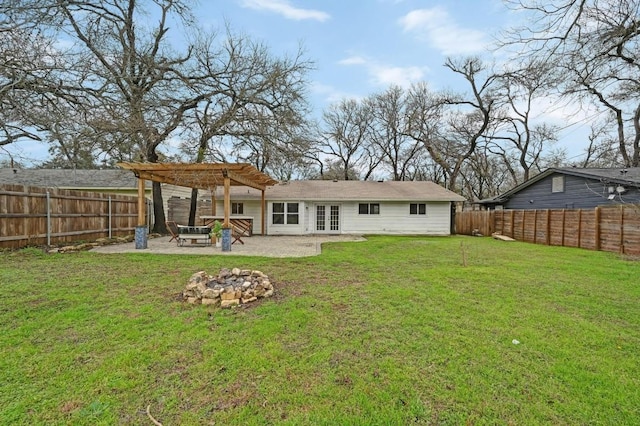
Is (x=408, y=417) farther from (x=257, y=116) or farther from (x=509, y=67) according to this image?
(x=257, y=116)

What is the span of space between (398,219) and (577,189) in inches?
338

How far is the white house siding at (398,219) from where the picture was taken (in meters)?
16.3

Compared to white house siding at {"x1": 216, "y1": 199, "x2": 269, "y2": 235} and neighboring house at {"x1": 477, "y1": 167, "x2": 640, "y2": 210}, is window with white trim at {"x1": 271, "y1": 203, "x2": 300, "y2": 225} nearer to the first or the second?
white house siding at {"x1": 216, "y1": 199, "x2": 269, "y2": 235}

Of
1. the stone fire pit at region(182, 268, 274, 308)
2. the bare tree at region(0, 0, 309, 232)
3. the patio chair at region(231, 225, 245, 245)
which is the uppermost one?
the bare tree at region(0, 0, 309, 232)

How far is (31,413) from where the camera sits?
2.10m

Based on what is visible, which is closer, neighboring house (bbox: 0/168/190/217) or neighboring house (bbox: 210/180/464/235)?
neighboring house (bbox: 210/180/464/235)

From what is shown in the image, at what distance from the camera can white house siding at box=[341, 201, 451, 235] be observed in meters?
16.3

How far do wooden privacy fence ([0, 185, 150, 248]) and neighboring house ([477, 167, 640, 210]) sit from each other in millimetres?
17629

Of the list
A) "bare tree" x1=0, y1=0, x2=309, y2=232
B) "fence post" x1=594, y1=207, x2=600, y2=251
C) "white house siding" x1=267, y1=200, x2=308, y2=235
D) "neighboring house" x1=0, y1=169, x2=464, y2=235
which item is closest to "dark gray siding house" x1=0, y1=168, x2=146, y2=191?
"neighboring house" x1=0, y1=169, x2=464, y2=235

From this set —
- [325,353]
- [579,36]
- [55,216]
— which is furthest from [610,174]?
[55,216]

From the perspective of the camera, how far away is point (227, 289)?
4.43 m

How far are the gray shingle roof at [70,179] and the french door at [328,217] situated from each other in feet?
32.5

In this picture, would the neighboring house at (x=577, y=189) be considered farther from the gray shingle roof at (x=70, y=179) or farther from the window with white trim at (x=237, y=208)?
the gray shingle roof at (x=70, y=179)

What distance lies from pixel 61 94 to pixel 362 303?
7.94 m
